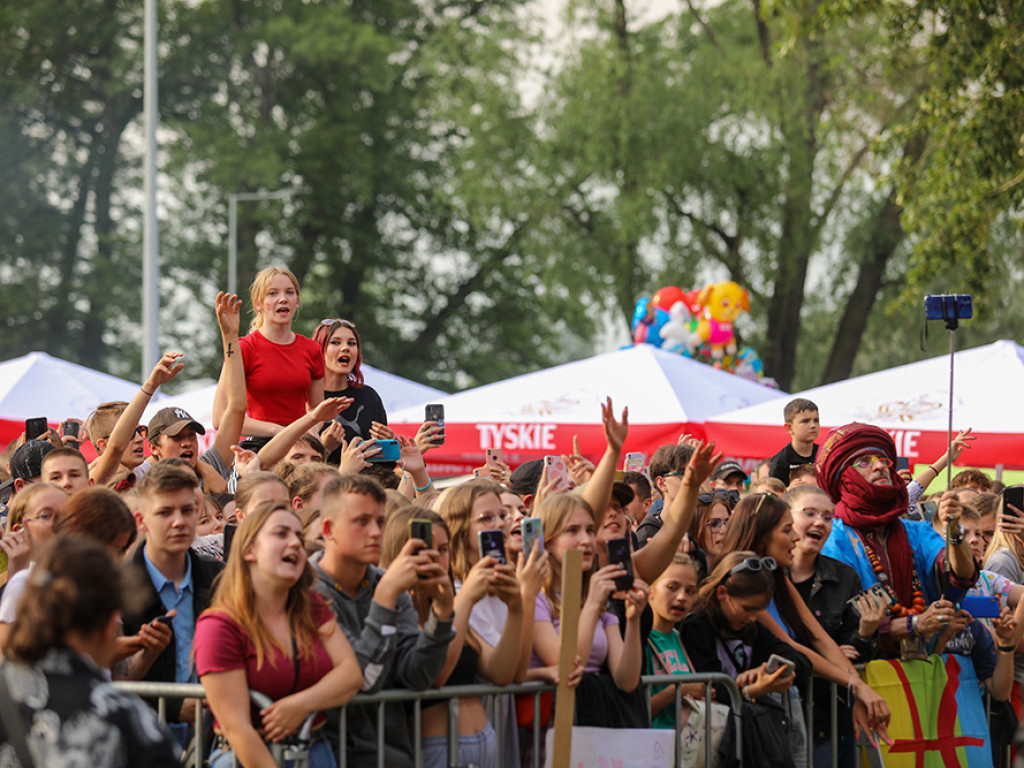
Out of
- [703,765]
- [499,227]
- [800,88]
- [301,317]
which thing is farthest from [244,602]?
[301,317]

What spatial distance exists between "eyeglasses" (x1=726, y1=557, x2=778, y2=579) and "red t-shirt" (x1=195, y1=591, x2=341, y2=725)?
1958 mm

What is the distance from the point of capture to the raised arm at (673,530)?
17.3ft

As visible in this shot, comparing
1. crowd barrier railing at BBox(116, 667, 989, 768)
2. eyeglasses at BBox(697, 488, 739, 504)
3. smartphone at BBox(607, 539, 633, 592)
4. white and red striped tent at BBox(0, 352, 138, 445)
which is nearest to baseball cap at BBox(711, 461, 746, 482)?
eyeglasses at BBox(697, 488, 739, 504)

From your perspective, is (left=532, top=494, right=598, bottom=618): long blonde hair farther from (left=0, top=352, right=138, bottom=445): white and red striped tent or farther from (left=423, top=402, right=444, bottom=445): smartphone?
(left=0, top=352, right=138, bottom=445): white and red striped tent

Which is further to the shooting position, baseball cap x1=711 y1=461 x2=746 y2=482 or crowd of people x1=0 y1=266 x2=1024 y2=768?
baseball cap x1=711 y1=461 x2=746 y2=482

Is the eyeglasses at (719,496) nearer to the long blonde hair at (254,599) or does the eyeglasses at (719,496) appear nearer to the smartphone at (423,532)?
the smartphone at (423,532)

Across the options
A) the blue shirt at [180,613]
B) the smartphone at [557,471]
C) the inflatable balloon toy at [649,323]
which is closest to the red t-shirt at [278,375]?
the smartphone at [557,471]

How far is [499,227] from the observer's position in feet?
100

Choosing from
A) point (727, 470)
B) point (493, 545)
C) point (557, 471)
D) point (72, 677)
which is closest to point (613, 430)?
point (557, 471)

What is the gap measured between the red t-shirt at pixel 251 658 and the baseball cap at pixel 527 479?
9.63 ft

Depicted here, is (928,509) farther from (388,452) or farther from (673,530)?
(388,452)

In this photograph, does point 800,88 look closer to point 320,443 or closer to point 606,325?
point 606,325

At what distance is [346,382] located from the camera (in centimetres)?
745

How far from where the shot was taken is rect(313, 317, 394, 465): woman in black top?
7.32 meters
